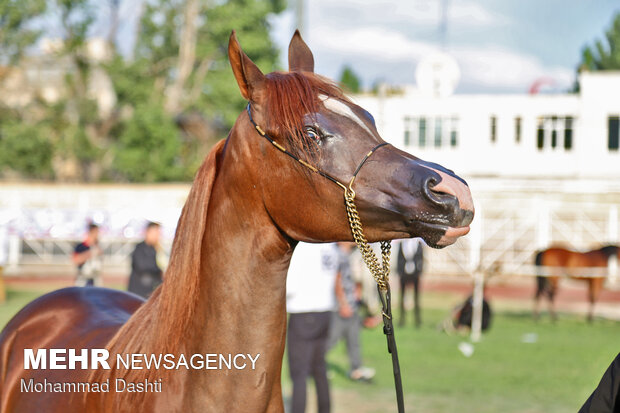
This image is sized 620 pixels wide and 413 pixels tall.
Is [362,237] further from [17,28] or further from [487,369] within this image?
[17,28]

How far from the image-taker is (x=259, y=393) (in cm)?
220

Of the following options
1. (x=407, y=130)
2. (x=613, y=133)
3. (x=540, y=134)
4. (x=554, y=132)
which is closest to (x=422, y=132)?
(x=407, y=130)

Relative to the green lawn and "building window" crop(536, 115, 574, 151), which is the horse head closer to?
the green lawn

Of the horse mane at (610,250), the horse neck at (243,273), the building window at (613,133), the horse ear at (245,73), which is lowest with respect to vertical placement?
the horse mane at (610,250)

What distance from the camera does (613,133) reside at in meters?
36.0

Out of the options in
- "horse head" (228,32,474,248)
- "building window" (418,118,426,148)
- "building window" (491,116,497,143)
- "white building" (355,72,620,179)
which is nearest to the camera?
"horse head" (228,32,474,248)

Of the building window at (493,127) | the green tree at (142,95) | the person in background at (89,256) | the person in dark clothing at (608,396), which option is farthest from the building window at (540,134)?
the person in dark clothing at (608,396)

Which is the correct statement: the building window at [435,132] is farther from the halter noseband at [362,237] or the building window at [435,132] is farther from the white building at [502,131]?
the halter noseband at [362,237]

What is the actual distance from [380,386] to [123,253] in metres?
15.7

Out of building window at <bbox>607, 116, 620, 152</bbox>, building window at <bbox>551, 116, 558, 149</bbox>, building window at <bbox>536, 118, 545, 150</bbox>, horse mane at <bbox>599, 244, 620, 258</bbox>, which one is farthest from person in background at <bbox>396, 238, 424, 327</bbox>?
building window at <bbox>607, 116, 620, 152</bbox>

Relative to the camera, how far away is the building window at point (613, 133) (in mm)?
35906

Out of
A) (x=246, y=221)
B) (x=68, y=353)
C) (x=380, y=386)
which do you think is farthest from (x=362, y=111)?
(x=380, y=386)

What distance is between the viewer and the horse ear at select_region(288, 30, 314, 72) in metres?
2.58

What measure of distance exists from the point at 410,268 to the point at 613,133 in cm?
2744
